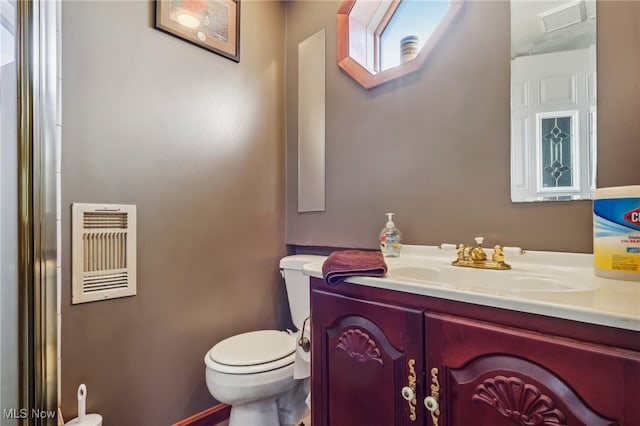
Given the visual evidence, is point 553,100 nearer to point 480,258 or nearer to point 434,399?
point 480,258

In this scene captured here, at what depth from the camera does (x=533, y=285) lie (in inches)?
35.1

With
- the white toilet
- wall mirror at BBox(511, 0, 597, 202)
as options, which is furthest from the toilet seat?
wall mirror at BBox(511, 0, 597, 202)

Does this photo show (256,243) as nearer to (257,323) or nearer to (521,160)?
(257,323)

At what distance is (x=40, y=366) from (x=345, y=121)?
57.5 inches

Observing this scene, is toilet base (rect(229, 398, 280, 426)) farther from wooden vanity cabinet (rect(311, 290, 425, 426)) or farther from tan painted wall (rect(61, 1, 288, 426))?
wooden vanity cabinet (rect(311, 290, 425, 426))

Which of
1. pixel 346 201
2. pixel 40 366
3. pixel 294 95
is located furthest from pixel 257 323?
pixel 294 95

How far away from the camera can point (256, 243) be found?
1723 millimetres

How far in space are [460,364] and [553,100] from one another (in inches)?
35.5

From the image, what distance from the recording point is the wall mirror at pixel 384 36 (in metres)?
1.36

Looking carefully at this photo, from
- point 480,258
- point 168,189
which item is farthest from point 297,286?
point 480,258

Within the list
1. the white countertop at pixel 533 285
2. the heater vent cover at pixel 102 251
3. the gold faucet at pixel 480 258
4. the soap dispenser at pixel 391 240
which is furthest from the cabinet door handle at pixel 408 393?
the heater vent cover at pixel 102 251

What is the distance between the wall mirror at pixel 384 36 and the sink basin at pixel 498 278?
85 cm

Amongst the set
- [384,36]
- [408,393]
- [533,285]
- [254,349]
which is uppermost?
[384,36]

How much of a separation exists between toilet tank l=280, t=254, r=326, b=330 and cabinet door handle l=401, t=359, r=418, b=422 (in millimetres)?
838
